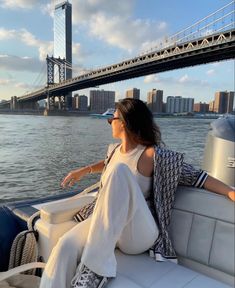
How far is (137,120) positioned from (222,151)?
452 millimetres

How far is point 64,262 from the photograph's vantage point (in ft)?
3.09

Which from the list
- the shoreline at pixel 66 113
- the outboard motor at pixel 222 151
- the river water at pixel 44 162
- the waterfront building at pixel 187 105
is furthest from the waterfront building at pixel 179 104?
the outboard motor at pixel 222 151

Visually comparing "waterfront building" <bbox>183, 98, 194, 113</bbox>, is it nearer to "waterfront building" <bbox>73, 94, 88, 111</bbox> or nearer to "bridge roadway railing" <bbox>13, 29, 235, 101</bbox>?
"waterfront building" <bbox>73, 94, 88, 111</bbox>

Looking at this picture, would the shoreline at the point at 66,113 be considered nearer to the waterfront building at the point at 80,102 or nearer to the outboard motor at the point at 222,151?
the waterfront building at the point at 80,102

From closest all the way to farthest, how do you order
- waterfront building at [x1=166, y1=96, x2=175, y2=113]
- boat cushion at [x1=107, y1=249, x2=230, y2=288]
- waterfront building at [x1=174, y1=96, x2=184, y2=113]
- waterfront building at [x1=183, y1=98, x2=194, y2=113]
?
1. boat cushion at [x1=107, y1=249, x2=230, y2=288]
2. waterfront building at [x1=166, y1=96, x2=175, y2=113]
3. waterfront building at [x1=174, y1=96, x2=184, y2=113]
4. waterfront building at [x1=183, y1=98, x2=194, y2=113]

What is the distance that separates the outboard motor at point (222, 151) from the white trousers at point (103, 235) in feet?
1.73

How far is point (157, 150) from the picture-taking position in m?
1.14

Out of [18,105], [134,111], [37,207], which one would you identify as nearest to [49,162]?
[37,207]

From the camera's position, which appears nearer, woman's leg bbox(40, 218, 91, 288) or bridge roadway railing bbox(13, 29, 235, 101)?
woman's leg bbox(40, 218, 91, 288)

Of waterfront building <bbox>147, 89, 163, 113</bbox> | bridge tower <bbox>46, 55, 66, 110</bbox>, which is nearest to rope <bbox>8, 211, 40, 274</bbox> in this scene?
bridge tower <bbox>46, 55, 66, 110</bbox>

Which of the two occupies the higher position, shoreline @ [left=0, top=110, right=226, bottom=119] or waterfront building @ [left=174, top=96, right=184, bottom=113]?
waterfront building @ [left=174, top=96, right=184, bottom=113]

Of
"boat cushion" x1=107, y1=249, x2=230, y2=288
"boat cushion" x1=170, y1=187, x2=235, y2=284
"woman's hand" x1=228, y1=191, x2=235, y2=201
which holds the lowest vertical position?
"boat cushion" x1=107, y1=249, x2=230, y2=288

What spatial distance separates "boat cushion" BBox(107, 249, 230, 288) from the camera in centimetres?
91

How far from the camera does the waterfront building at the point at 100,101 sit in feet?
104
